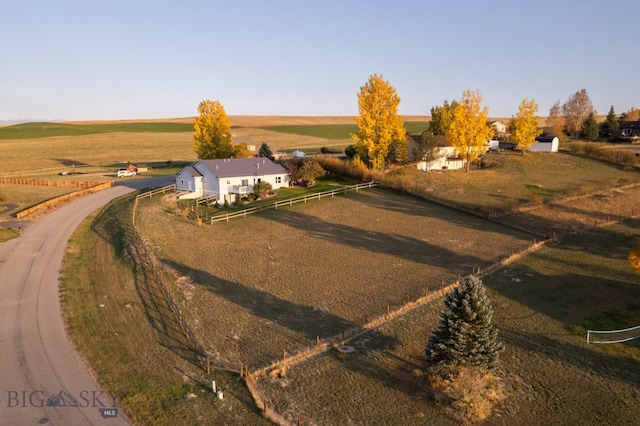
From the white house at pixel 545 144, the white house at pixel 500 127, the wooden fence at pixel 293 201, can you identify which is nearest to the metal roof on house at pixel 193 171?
the wooden fence at pixel 293 201

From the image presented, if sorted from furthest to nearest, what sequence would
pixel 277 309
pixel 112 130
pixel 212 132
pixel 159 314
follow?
pixel 112 130
pixel 212 132
pixel 277 309
pixel 159 314

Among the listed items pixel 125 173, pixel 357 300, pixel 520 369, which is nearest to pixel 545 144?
pixel 357 300

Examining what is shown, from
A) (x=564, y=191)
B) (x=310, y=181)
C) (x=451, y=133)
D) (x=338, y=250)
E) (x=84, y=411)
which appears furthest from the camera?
(x=451, y=133)

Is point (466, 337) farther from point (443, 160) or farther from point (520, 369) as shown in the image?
point (443, 160)

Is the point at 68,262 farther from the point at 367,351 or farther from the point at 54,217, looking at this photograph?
the point at 367,351

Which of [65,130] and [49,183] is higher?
[65,130]

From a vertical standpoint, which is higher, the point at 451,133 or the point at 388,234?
the point at 451,133

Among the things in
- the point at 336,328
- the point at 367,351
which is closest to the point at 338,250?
the point at 336,328
